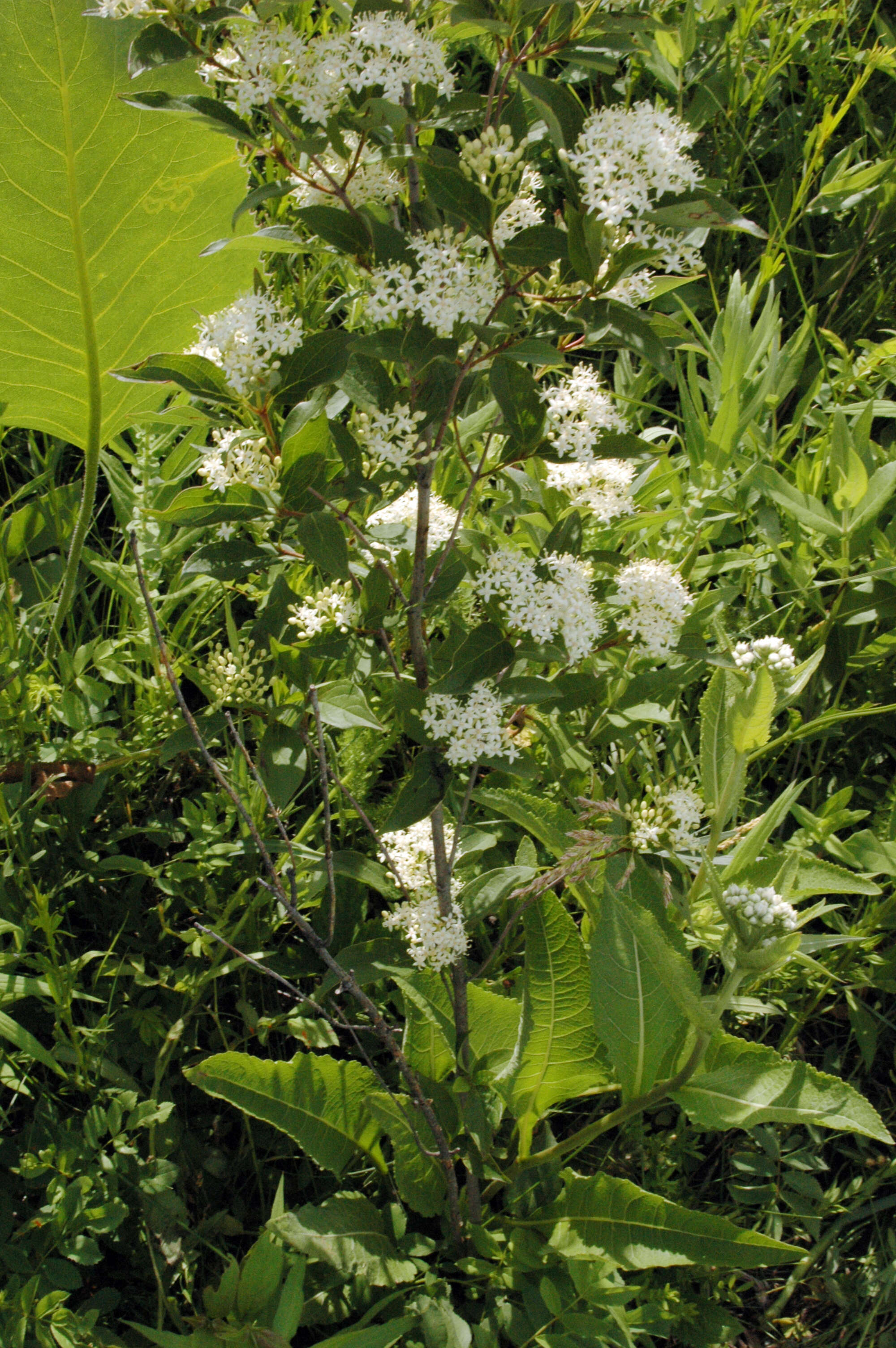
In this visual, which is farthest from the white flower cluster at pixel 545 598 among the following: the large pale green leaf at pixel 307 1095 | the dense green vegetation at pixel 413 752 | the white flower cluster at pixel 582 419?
the large pale green leaf at pixel 307 1095

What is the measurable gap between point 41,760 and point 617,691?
36.3 inches

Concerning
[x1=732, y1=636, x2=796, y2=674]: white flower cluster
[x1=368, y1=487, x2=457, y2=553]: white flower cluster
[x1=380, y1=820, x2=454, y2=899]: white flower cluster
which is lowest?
[x1=380, y1=820, x2=454, y2=899]: white flower cluster

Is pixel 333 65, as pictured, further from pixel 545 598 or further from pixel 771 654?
pixel 771 654

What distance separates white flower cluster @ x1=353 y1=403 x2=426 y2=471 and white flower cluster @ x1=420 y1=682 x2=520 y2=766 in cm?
26

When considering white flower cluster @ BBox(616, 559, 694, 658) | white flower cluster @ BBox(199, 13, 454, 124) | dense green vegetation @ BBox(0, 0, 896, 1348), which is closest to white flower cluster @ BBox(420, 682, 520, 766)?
dense green vegetation @ BBox(0, 0, 896, 1348)

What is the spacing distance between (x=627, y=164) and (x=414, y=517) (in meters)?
0.54

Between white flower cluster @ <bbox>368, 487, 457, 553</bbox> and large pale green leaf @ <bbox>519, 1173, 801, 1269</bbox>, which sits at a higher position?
white flower cluster @ <bbox>368, 487, 457, 553</bbox>

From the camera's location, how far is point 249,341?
1.06 metres

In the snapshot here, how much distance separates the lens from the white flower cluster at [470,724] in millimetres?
1144

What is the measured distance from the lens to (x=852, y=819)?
5.43 feet

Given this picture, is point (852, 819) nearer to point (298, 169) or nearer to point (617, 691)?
point (617, 691)

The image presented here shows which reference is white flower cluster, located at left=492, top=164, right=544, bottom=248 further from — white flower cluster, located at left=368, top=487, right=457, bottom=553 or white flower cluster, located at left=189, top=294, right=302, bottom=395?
white flower cluster, located at left=368, top=487, right=457, bottom=553

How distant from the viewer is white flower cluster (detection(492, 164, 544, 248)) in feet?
3.47

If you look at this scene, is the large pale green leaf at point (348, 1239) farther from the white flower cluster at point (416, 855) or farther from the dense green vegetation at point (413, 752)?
the white flower cluster at point (416, 855)
